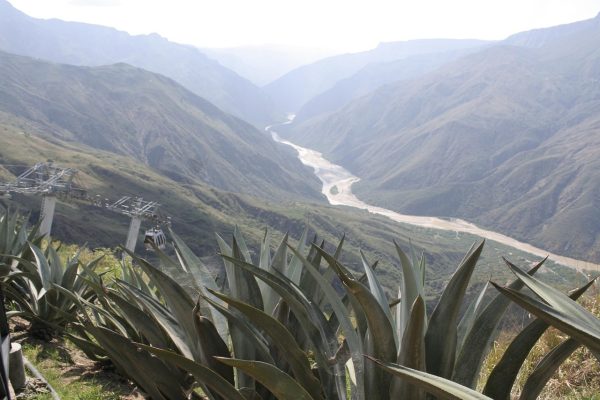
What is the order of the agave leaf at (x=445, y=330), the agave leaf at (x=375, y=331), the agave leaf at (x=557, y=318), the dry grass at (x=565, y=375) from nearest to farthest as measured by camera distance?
the agave leaf at (x=557, y=318) → the agave leaf at (x=375, y=331) → the agave leaf at (x=445, y=330) → the dry grass at (x=565, y=375)

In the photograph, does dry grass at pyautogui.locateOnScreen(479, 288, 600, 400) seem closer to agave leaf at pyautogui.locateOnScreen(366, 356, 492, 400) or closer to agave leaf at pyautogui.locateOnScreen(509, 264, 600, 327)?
agave leaf at pyautogui.locateOnScreen(509, 264, 600, 327)

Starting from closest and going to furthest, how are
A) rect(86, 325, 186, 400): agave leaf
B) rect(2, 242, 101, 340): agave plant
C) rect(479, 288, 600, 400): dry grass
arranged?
rect(86, 325, 186, 400): agave leaf
rect(479, 288, 600, 400): dry grass
rect(2, 242, 101, 340): agave plant

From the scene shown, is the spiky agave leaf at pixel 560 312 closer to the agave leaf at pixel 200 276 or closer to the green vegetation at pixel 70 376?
the agave leaf at pixel 200 276

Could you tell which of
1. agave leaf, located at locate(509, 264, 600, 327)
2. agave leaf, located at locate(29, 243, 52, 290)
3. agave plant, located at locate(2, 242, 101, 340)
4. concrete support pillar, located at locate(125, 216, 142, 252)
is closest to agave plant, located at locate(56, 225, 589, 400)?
agave leaf, located at locate(509, 264, 600, 327)

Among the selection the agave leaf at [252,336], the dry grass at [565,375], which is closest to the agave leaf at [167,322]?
the agave leaf at [252,336]

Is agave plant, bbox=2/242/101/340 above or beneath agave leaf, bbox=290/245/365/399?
beneath

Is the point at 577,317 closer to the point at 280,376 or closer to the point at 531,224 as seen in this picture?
the point at 280,376
